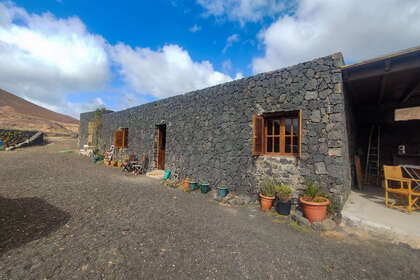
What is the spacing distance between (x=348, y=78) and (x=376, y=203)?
298 centimetres

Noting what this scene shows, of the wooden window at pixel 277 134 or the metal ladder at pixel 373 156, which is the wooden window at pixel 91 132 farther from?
the metal ladder at pixel 373 156

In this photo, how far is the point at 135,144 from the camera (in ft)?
30.9

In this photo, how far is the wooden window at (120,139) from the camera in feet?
33.6

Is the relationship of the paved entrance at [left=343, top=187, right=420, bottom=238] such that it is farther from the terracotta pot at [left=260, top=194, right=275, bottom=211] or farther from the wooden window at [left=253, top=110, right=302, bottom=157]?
the wooden window at [left=253, top=110, right=302, bottom=157]

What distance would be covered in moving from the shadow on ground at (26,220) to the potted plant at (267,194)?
3.98m

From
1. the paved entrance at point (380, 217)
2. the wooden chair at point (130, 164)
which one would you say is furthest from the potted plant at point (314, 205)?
the wooden chair at point (130, 164)

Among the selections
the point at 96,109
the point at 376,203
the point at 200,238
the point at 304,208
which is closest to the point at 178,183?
the point at 200,238

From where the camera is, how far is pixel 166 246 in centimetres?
257

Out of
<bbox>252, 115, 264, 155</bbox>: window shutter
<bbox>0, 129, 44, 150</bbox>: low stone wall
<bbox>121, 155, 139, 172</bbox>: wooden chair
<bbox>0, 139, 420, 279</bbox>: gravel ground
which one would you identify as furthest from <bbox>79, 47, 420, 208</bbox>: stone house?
<bbox>0, 129, 44, 150</bbox>: low stone wall

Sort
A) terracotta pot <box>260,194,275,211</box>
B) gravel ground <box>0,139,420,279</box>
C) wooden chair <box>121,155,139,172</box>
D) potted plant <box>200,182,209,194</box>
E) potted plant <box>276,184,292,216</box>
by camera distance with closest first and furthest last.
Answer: gravel ground <box>0,139,420,279</box>
potted plant <box>276,184,292,216</box>
terracotta pot <box>260,194,275,211</box>
potted plant <box>200,182,209,194</box>
wooden chair <box>121,155,139,172</box>

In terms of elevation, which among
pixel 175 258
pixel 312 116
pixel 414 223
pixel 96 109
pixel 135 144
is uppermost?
pixel 96 109

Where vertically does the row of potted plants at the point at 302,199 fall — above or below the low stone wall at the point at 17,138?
below

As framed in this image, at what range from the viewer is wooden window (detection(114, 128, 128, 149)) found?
10227 mm

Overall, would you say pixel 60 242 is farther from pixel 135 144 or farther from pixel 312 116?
pixel 135 144
